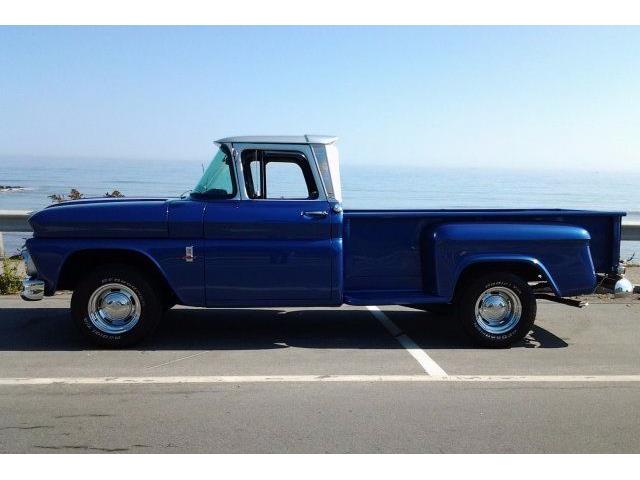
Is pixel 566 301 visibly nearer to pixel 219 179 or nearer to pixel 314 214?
pixel 314 214

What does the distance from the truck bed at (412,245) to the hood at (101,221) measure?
1.87 metres

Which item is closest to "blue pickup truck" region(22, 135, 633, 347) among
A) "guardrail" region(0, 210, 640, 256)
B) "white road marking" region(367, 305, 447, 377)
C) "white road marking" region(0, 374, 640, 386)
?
"white road marking" region(367, 305, 447, 377)

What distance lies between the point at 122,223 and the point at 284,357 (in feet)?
6.57

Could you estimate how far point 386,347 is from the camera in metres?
6.13

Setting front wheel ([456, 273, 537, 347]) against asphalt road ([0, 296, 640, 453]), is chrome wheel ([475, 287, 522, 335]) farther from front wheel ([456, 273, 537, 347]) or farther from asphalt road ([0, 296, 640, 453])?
asphalt road ([0, 296, 640, 453])

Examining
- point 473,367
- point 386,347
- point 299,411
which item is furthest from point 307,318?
point 299,411

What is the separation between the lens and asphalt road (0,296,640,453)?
3.91 m

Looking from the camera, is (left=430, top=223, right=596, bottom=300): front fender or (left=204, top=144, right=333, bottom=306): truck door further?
(left=430, top=223, right=596, bottom=300): front fender

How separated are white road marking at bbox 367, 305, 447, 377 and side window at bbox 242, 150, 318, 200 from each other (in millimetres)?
1795

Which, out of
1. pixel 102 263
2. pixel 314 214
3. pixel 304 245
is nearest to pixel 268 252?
pixel 304 245

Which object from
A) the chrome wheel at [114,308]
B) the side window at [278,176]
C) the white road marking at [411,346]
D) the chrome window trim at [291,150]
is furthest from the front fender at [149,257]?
the white road marking at [411,346]

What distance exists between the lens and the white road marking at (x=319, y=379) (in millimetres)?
4984

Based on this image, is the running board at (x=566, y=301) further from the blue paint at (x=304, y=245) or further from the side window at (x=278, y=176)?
the side window at (x=278, y=176)

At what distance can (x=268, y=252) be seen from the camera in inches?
231
